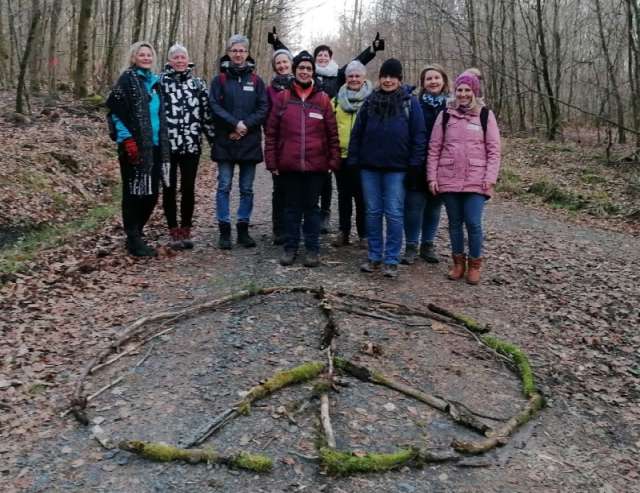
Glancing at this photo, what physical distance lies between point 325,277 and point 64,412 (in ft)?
10.2

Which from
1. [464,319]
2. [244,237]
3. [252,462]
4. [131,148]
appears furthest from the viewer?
[244,237]

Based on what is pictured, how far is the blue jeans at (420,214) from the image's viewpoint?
21.9 ft

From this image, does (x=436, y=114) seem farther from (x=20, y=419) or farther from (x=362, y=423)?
(x=20, y=419)

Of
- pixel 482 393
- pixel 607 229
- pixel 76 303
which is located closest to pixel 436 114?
pixel 482 393

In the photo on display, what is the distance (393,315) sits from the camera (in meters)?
5.57

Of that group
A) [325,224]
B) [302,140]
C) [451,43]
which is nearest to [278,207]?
[325,224]

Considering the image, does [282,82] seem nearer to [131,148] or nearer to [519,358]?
[131,148]

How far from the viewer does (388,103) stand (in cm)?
608

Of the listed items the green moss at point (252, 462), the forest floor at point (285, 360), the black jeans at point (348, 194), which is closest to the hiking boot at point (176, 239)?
the forest floor at point (285, 360)

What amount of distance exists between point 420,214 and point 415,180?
1.57 ft

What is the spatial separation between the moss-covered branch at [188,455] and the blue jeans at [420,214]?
388 cm

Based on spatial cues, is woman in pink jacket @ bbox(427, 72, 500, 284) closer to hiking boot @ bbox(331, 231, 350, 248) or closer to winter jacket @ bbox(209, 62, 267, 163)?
hiking boot @ bbox(331, 231, 350, 248)

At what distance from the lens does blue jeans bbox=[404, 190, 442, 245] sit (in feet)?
21.9

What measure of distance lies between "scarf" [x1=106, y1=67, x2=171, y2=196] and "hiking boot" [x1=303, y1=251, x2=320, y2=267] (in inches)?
76.6
